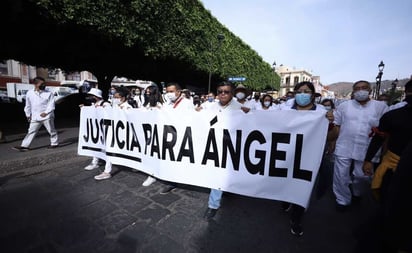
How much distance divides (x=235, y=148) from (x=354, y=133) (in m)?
1.88

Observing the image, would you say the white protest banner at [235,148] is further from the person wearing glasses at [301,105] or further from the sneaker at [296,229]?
the sneaker at [296,229]

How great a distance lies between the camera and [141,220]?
8.24ft

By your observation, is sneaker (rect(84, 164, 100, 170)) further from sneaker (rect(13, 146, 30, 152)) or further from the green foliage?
the green foliage

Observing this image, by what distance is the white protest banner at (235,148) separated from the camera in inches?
86.0

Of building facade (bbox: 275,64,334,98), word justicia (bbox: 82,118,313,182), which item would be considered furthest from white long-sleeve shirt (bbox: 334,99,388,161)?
building facade (bbox: 275,64,334,98)

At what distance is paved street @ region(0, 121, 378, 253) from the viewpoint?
2.11 metres

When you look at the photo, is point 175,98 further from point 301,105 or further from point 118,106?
point 301,105

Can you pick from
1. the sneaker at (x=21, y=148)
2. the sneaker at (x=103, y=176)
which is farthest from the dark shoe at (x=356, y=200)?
the sneaker at (x=21, y=148)

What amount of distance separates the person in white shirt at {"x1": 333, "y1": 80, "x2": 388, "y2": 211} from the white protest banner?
4.02 ft

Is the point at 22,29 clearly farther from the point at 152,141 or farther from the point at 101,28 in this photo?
the point at 152,141

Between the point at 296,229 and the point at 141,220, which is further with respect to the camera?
the point at 141,220

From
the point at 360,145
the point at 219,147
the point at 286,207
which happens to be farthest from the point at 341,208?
the point at 219,147

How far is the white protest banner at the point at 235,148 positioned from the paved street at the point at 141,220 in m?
0.45

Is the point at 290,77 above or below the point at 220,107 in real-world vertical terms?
above
